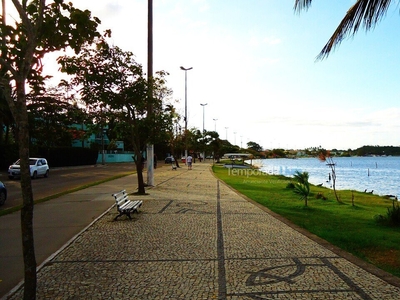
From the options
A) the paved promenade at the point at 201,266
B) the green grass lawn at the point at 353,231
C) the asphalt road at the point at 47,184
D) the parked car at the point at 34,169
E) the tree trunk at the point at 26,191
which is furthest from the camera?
the parked car at the point at 34,169

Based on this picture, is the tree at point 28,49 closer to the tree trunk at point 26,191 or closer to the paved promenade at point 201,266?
the tree trunk at point 26,191

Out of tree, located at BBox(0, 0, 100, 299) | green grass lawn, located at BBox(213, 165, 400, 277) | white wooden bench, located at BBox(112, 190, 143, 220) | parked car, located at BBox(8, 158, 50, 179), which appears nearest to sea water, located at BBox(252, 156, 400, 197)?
green grass lawn, located at BBox(213, 165, 400, 277)

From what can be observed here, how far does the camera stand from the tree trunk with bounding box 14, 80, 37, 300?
14.0ft

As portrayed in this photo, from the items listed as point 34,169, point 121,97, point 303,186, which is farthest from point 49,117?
point 303,186

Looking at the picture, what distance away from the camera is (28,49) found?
445 cm

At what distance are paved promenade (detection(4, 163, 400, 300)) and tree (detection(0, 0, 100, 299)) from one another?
1298 millimetres

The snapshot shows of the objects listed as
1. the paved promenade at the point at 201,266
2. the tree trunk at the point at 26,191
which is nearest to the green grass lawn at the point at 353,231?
the paved promenade at the point at 201,266

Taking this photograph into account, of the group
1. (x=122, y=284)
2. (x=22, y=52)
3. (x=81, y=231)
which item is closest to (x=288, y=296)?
(x=122, y=284)

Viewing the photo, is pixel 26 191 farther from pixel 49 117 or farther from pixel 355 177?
pixel 355 177

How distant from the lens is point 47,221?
10898 mm

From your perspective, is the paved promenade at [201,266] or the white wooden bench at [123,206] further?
the white wooden bench at [123,206]

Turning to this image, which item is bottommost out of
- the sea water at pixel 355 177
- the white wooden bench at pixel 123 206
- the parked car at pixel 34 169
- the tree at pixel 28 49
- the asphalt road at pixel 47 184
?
the sea water at pixel 355 177

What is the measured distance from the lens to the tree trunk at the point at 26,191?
425 cm

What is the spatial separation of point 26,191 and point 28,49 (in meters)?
1.47
